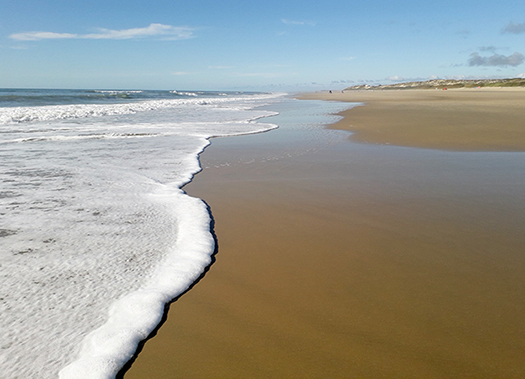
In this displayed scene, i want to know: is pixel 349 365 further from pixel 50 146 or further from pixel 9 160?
pixel 50 146

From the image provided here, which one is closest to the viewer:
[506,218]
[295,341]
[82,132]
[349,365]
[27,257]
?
[349,365]

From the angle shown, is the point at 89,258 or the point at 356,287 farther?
the point at 89,258

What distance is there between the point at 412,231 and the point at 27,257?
11.3 ft

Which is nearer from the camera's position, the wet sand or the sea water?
the wet sand

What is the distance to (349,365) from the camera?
1818 mm

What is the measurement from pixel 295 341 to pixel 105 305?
127 centimetres

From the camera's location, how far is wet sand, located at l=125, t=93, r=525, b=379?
6.05 ft

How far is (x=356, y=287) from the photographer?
248 centimetres

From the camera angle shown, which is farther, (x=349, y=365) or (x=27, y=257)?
(x=27, y=257)

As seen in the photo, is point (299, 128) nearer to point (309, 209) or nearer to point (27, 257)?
point (309, 209)

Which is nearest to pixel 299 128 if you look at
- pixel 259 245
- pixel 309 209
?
pixel 309 209

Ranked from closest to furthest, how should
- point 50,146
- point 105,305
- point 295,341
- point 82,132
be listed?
1. point 295,341
2. point 105,305
3. point 50,146
4. point 82,132

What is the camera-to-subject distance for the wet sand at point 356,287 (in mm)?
1844

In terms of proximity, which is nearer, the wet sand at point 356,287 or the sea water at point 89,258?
the wet sand at point 356,287
